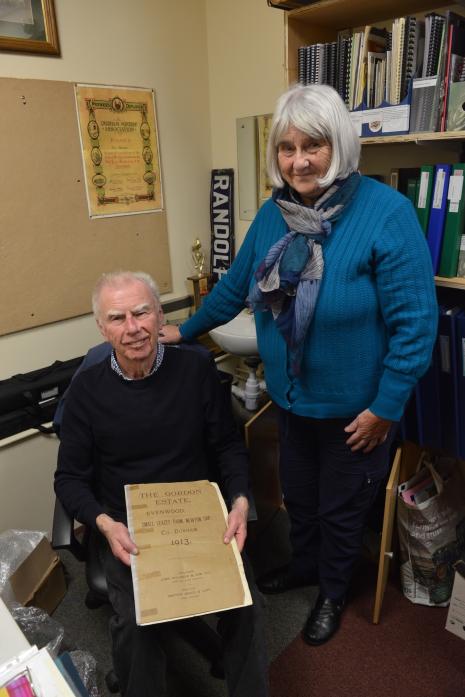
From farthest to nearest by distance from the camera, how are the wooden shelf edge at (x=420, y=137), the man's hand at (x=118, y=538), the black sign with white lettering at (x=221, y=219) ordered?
the black sign with white lettering at (x=221, y=219) < the wooden shelf edge at (x=420, y=137) < the man's hand at (x=118, y=538)

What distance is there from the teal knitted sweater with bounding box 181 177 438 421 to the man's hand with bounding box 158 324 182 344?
0.29m

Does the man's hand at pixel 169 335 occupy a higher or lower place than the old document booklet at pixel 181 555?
higher

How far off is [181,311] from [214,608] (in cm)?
167

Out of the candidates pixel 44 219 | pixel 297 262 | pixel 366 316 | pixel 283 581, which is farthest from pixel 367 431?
pixel 44 219

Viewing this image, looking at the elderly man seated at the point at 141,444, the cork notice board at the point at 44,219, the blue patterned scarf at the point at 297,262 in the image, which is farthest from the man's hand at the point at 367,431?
the cork notice board at the point at 44,219

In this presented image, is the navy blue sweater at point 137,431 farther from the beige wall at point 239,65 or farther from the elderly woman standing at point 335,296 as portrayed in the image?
the beige wall at point 239,65

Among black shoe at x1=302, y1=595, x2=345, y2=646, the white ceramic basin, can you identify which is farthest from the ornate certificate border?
black shoe at x1=302, y1=595, x2=345, y2=646

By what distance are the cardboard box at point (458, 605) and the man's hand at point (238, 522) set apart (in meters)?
0.72

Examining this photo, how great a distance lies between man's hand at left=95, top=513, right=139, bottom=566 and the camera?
122 cm

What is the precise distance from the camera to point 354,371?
4.44 feet

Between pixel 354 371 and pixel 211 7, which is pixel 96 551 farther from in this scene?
pixel 211 7

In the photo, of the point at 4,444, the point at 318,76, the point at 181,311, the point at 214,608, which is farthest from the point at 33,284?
the point at 214,608

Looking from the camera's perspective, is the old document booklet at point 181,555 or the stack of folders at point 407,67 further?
the stack of folders at point 407,67

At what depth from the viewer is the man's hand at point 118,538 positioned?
48.2 inches
